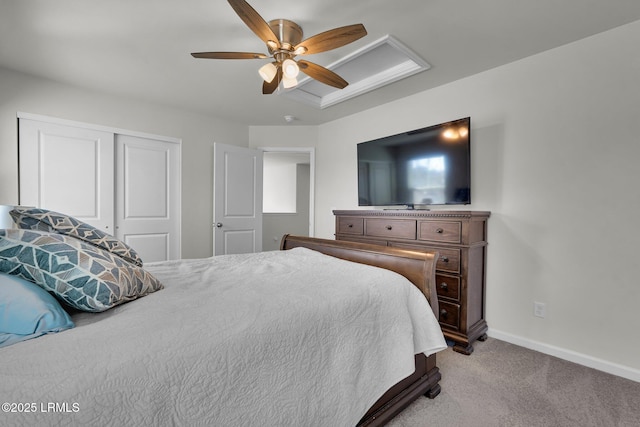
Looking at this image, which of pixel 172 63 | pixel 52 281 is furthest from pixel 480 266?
pixel 172 63

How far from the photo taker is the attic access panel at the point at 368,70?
2.41 m

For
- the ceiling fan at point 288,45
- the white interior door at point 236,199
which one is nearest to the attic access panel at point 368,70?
the ceiling fan at point 288,45

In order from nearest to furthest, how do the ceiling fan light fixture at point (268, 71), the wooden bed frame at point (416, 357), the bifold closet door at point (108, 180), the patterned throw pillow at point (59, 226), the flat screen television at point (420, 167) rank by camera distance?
the patterned throw pillow at point (59, 226), the wooden bed frame at point (416, 357), the ceiling fan light fixture at point (268, 71), the flat screen television at point (420, 167), the bifold closet door at point (108, 180)

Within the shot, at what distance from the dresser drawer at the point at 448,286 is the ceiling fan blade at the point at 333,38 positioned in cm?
194

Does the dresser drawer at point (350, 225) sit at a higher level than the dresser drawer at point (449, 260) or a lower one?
higher

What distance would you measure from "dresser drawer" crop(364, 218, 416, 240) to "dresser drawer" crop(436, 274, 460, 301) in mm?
430

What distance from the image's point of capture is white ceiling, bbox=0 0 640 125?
6.20 feet

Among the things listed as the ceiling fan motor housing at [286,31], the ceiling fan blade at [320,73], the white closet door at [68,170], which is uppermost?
the ceiling fan motor housing at [286,31]

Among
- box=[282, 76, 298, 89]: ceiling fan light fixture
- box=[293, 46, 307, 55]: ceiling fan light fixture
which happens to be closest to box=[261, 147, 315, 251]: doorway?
box=[282, 76, 298, 89]: ceiling fan light fixture

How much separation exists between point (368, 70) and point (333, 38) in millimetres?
1216

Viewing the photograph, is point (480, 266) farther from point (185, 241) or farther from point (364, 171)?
point (185, 241)

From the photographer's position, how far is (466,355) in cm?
230

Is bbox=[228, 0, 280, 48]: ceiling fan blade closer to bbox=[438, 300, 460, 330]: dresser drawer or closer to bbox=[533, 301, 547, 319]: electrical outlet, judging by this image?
bbox=[438, 300, 460, 330]: dresser drawer

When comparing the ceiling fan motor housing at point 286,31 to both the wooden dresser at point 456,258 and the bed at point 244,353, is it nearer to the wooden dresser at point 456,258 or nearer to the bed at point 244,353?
the bed at point 244,353
